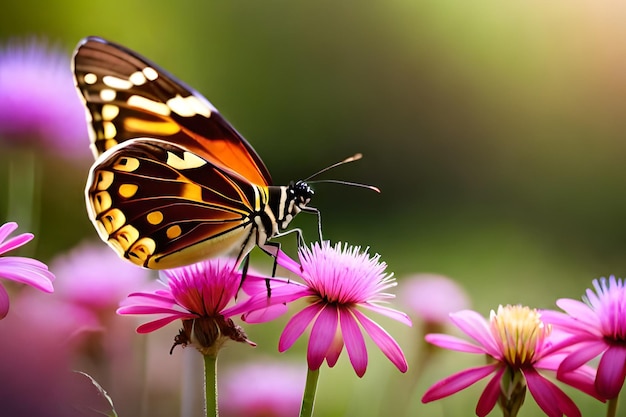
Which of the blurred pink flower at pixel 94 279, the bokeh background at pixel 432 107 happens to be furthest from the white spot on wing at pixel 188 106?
the bokeh background at pixel 432 107

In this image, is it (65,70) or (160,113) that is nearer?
(160,113)

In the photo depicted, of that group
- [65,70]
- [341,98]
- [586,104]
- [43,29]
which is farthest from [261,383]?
[586,104]

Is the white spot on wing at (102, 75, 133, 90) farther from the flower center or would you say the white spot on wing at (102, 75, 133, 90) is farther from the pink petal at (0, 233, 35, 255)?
the flower center

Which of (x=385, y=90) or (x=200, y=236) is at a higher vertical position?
(x=385, y=90)

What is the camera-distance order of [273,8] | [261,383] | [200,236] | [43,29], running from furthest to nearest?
[273,8]
[43,29]
[261,383]
[200,236]

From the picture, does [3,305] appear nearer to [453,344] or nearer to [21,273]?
[21,273]

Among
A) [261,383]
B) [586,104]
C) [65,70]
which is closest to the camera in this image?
[261,383]

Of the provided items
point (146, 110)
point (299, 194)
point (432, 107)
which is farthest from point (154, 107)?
→ point (432, 107)

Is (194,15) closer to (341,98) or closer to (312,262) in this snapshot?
(341,98)
